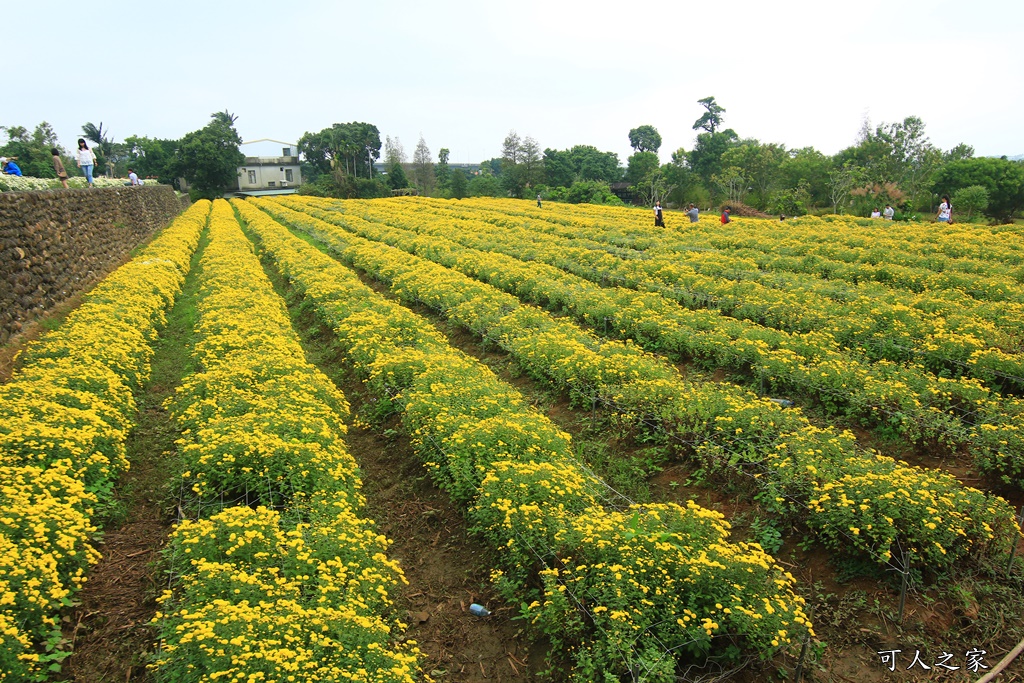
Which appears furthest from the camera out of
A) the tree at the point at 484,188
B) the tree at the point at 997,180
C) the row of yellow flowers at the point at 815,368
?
the tree at the point at 484,188

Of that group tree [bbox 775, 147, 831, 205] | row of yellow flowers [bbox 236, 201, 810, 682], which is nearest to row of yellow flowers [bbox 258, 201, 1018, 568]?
row of yellow flowers [bbox 236, 201, 810, 682]

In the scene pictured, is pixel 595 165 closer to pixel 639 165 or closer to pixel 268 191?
pixel 639 165

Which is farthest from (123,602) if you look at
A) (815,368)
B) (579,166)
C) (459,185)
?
(579,166)

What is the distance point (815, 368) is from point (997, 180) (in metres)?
45.6

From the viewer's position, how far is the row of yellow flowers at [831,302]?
1091 centimetres

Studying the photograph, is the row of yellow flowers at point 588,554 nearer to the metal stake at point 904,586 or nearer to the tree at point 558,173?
the metal stake at point 904,586

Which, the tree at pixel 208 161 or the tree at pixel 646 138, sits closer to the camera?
the tree at pixel 208 161

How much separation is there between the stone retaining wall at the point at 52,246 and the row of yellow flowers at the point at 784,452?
11578 mm

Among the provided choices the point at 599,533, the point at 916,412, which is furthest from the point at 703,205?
the point at 599,533

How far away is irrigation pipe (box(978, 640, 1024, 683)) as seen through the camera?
16.8 feet

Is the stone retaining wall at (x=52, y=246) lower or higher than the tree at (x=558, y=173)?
lower

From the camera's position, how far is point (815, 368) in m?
10.2

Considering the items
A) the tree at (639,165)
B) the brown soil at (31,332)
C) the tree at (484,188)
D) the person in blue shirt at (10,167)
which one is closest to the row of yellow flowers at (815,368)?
the brown soil at (31,332)

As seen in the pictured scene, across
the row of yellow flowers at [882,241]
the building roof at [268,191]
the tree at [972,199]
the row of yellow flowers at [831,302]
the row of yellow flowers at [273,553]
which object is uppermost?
the building roof at [268,191]
